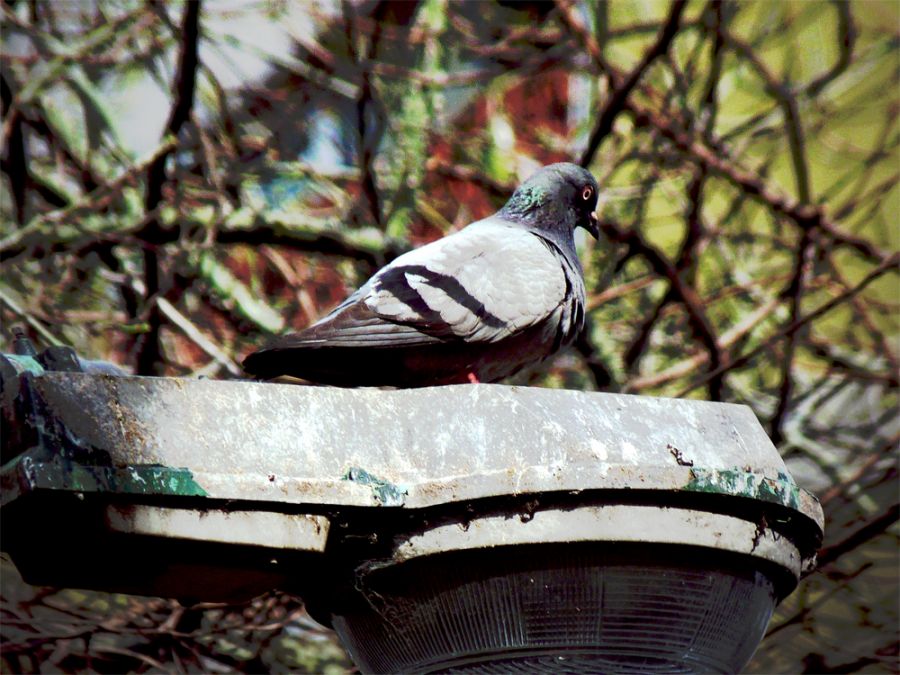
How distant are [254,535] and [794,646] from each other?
3959mm

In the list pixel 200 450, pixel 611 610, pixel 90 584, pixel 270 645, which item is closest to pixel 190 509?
pixel 200 450

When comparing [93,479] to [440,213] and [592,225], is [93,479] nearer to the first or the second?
[592,225]

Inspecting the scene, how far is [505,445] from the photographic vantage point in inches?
96.0

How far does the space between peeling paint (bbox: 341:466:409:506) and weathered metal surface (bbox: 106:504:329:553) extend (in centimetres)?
10

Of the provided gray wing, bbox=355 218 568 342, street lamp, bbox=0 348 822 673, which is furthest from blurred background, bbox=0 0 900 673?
street lamp, bbox=0 348 822 673

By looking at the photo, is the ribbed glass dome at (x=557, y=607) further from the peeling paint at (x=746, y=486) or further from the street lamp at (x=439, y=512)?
the peeling paint at (x=746, y=486)

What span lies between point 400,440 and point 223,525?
368mm

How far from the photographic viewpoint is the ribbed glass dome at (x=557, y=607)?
2.45 metres

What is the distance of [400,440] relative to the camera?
2.48 m

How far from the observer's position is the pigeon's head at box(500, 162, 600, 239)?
399cm

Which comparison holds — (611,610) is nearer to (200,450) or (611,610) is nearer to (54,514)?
(200,450)

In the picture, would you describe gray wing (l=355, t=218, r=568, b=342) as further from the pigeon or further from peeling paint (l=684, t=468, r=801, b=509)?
peeling paint (l=684, t=468, r=801, b=509)

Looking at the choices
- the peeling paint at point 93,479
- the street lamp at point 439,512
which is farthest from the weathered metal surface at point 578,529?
the peeling paint at point 93,479

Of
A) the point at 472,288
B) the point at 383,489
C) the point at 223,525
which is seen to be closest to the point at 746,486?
the point at 383,489
